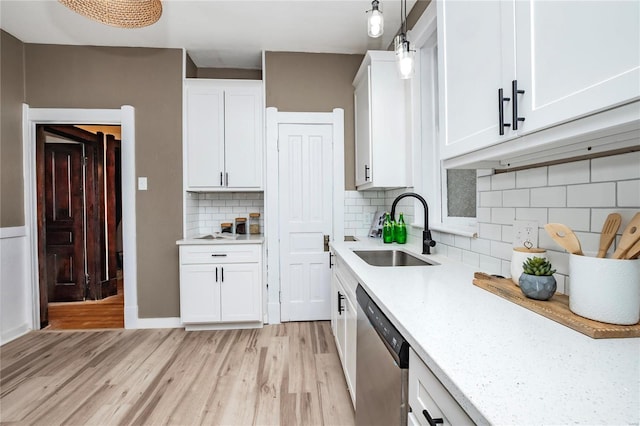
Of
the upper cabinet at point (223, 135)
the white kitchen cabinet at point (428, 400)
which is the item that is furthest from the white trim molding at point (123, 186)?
the white kitchen cabinet at point (428, 400)

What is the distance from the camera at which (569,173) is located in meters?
1.04

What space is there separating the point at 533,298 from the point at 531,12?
0.82 meters

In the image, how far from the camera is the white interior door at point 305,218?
10.4 feet

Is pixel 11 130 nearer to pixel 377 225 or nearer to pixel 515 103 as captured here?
pixel 377 225

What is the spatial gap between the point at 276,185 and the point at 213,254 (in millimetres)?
901

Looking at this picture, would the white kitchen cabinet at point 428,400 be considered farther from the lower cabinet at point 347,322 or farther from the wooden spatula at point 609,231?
the lower cabinet at point 347,322

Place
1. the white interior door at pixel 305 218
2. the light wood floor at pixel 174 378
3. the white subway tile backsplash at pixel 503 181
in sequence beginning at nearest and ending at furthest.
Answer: the white subway tile backsplash at pixel 503 181 → the light wood floor at pixel 174 378 → the white interior door at pixel 305 218

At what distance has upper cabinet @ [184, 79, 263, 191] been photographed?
3131 millimetres

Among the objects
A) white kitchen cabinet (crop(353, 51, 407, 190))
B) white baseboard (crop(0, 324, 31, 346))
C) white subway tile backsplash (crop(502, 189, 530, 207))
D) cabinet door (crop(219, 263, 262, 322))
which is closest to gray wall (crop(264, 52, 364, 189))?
white kitchen cabinet (crop(353, 51, 407, 190))

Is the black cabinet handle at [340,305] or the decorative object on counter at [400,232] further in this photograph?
the decorative object on counter at [400,232]

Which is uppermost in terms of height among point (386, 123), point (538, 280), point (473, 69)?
point (386, 123)

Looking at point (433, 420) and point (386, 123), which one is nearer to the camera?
point (433, 420)

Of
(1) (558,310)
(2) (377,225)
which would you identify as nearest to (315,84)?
(2) (377,225)

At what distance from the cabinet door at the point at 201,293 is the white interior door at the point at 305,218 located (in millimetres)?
655
